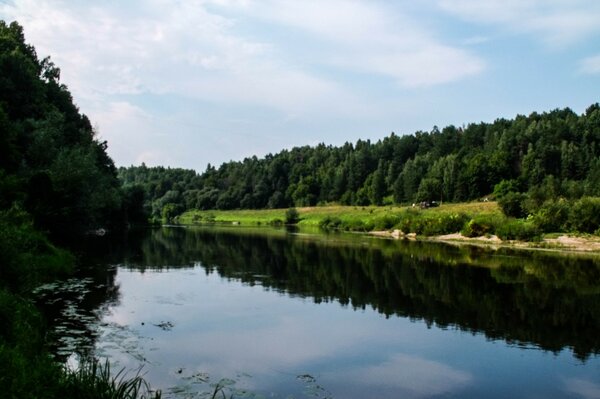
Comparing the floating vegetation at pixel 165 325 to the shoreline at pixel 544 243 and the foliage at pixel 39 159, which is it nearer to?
the foliage at pixel 39 159

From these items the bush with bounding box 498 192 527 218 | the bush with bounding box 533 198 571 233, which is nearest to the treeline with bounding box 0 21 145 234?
the bush with bounding box 533 198 571 233

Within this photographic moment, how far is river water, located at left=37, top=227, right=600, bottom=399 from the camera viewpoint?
15.9 m

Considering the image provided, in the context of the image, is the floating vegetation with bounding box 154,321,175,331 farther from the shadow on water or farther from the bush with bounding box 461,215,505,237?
the bush with bounding box 461,215,505,237

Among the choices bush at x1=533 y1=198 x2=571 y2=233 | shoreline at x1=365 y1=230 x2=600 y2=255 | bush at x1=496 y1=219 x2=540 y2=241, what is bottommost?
shoreline at x1=365 y1=230 x2=600 y2=255

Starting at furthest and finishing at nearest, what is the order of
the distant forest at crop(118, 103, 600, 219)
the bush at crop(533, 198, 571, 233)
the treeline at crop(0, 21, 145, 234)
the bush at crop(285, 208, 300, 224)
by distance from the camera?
Answer: 1. the bush at crop(285, 208, 300, 224)
2. the distant forest at crop(118, 103, 600, 219)
3. the bush at crop(533, 198, 571, 233)
4. the treeline at crop(0, 21, 145, 234)

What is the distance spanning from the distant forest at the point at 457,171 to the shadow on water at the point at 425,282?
42.0 metres

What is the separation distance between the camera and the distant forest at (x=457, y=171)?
128 metres

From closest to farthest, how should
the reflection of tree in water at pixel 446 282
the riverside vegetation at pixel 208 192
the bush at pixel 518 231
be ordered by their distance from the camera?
the riverside vegetation at pixel 208 192
the reflection of tree in water at pixel 446 282
the bush at pixel 518 231

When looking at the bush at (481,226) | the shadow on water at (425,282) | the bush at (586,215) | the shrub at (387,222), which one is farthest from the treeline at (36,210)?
the bush at (586,215)

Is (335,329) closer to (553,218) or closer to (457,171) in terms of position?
(553,218)

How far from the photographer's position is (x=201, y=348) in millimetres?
18688

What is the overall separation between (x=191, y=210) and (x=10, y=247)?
18213 cm

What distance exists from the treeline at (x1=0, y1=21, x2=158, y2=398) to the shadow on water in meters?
2.94

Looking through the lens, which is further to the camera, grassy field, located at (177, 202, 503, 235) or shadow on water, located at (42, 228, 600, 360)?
grassy field, located at (177, 202, 503, 235)
